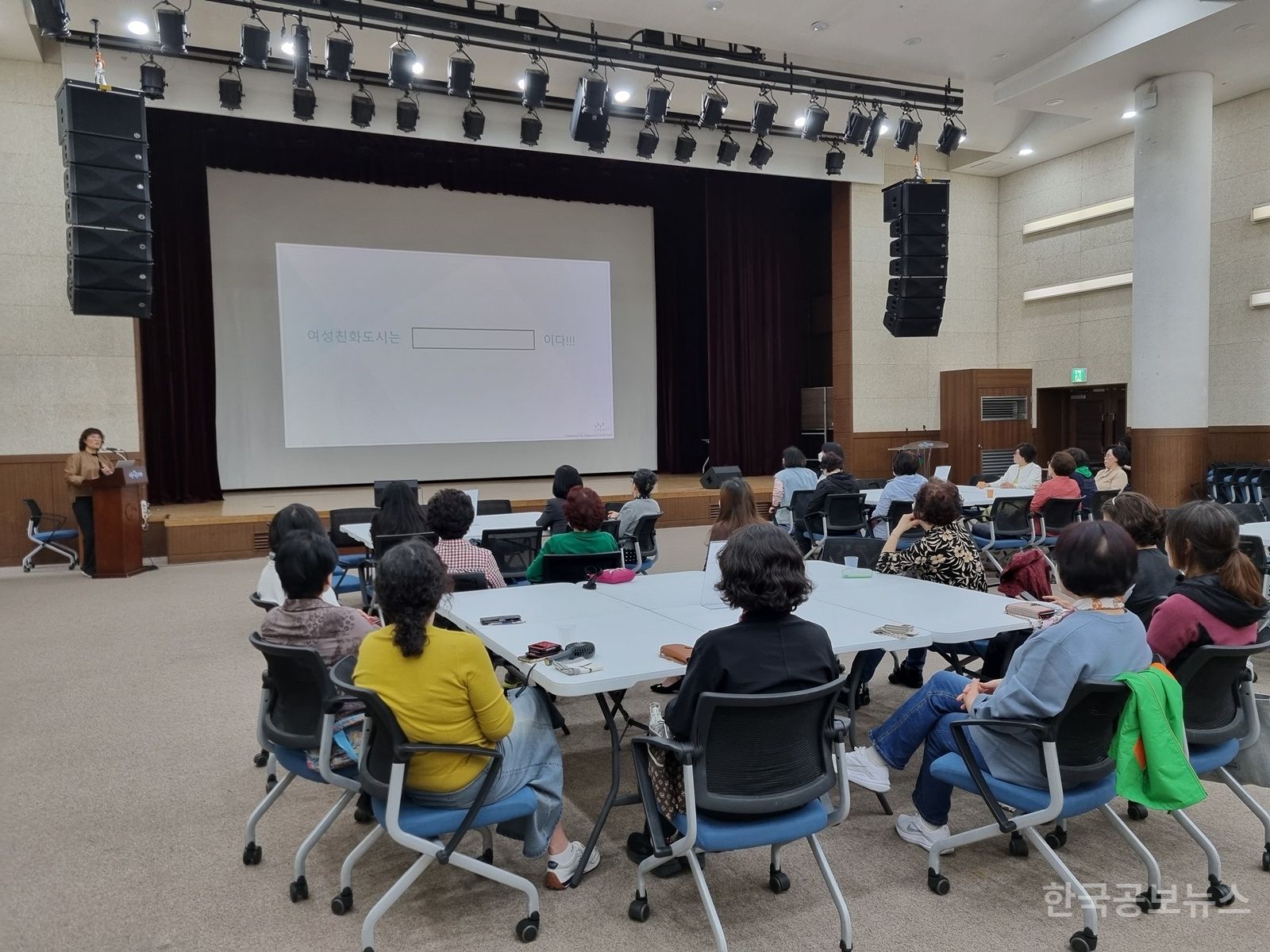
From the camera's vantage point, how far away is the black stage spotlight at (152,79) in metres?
7.54

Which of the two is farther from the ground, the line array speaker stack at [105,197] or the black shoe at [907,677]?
the line array speaker stack at [105,197]

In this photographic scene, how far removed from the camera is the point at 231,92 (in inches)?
319

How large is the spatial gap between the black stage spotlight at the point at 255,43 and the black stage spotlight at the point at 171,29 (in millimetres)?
406

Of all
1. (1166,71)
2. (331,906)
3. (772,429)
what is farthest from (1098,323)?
(331,906)

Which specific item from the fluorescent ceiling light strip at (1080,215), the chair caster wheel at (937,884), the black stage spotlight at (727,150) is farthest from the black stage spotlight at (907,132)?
the chair caster wheel at (937,884)

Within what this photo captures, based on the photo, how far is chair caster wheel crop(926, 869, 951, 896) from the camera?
2467mm

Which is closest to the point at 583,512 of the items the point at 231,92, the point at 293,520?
the point at 293,520

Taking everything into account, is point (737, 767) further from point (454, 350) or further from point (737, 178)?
point (737, 178)

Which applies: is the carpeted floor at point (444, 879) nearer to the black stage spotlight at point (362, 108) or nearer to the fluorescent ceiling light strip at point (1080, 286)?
the black stage spotlight at point (362, 108)

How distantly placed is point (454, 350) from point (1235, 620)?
31.5 ft

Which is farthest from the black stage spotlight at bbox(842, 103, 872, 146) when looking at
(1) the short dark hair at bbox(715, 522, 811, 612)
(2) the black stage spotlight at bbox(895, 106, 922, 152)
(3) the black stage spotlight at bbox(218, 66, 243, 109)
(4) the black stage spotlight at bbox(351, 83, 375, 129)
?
(1) the short dark hair at bbox(715, 522, 811, 612)

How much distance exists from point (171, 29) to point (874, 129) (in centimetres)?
623

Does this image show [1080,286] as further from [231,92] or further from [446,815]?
[446,815]

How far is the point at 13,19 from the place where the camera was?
Result: 7500 mm
